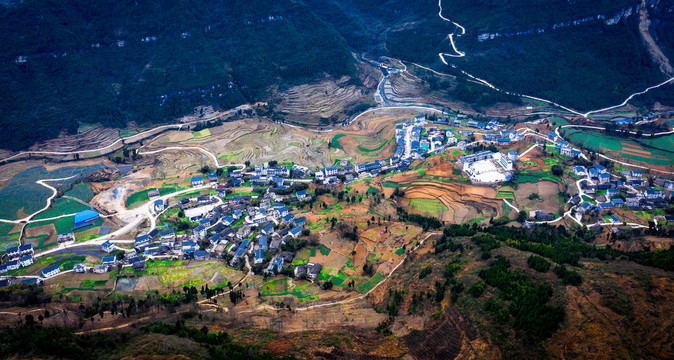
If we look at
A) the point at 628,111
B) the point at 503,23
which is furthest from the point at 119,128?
the point at 628,111

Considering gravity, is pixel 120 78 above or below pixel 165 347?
above

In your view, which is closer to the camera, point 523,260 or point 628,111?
point 523,260

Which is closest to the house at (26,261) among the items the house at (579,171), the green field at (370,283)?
the green field at (370,283)

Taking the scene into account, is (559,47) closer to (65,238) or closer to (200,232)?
(200,232)

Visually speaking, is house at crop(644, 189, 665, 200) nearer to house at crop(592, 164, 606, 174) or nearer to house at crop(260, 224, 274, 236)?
house at crop(592, 164, 606, 174)

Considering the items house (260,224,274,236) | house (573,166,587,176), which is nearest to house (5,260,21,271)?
house (260,224,274,236)

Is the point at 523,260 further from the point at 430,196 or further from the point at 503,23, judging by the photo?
the point at 503,23
